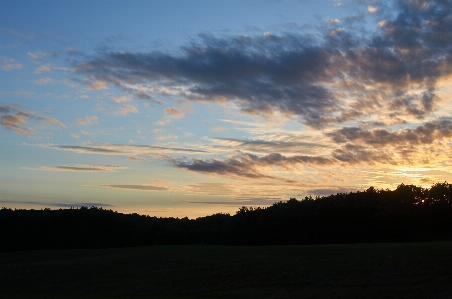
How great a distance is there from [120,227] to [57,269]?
62253 mm

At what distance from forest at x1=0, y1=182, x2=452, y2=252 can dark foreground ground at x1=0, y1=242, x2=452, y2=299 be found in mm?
42442

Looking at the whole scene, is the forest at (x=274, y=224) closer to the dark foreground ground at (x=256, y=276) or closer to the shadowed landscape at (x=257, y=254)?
the shadowed landscape at (x=257, y=254)

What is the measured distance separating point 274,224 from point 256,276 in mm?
60554

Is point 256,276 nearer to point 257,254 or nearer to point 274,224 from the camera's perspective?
point 257,254

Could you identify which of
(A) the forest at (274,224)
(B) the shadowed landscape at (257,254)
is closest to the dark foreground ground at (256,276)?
(B) the shadowed landscape at (257,254)

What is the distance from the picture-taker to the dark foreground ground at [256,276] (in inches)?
1069

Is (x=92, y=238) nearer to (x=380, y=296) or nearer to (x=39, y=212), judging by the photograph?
(x=39, y=212)

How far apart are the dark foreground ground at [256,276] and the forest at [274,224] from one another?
42442 mm

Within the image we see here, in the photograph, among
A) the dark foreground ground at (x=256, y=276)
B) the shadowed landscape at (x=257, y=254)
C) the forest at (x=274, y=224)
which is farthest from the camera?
the forest at (x=274, y=224)

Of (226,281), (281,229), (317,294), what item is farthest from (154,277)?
(281,229)

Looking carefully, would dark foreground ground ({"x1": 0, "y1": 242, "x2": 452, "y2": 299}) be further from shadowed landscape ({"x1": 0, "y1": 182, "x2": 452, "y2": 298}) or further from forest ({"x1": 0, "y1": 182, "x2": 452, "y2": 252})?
forest ({"x1": 0, "y1": 182, "x2": 452, "y2": 252})

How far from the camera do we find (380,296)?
24.4 meters

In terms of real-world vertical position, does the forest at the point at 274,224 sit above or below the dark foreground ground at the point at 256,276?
above

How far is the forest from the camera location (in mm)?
79375
